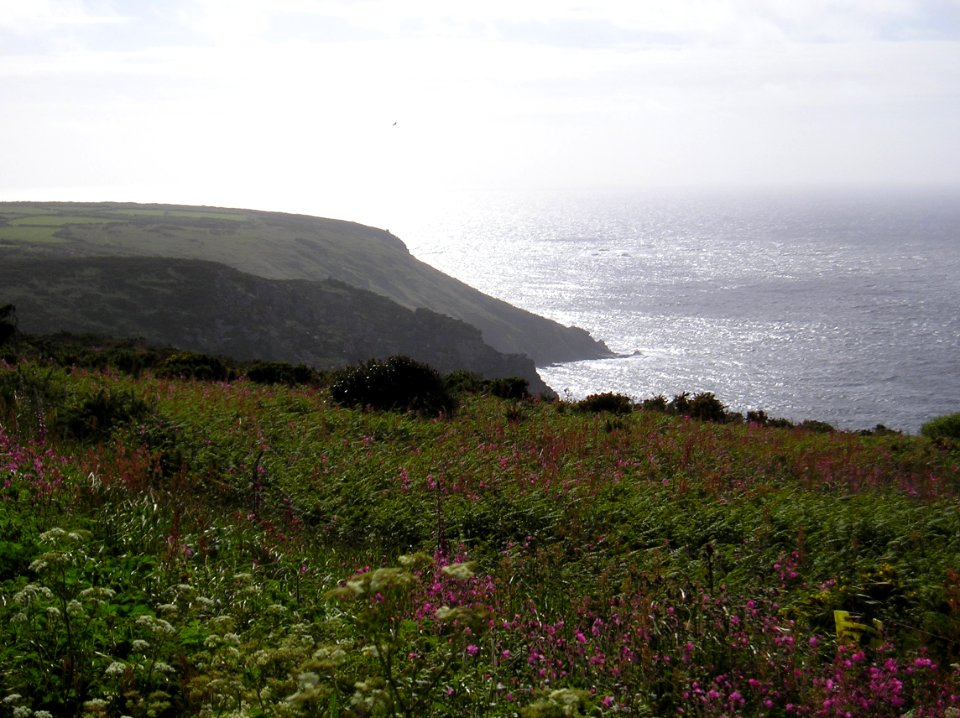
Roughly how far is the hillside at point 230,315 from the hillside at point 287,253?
11445 mm

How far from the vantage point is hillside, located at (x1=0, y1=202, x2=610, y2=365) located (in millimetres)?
85938

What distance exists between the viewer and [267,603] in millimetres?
5301

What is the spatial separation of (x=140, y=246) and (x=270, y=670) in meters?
92.2

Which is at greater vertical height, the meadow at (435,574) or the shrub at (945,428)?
the meadow at (435,574)

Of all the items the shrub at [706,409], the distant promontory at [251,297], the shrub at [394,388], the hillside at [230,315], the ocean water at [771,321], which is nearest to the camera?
the shrub at [394,388]

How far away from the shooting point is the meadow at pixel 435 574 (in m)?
Result: 4.01

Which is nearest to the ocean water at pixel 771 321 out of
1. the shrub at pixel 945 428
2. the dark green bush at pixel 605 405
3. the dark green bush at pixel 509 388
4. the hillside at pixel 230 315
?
the hillside at pixel 230 315

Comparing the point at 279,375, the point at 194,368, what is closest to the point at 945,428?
the point at 279,375

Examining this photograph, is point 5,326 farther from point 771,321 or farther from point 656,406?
point 771,321

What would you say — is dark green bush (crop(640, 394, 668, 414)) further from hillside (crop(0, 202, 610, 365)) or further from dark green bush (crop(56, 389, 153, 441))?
hillside (crop(0, 202, 610, 365))

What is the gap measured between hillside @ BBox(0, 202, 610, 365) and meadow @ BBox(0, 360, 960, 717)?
68.6 metres

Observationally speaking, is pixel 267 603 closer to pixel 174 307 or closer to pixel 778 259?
pixel 174 307

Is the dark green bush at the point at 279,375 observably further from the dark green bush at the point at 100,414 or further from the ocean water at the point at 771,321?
the ocean water at the point at 771,321

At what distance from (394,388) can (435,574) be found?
37.7 feet
